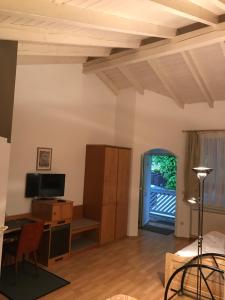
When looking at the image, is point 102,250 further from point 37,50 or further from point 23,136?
point 37,50

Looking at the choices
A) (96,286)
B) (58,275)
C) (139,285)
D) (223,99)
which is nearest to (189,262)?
(139,285)

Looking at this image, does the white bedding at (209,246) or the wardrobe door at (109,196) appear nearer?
the white bedding at (209,246)

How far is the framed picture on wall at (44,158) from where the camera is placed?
484 centimetres

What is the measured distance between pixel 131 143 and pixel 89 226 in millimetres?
2170

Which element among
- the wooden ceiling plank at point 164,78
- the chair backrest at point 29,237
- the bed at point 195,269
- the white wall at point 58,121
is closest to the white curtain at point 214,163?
the wooden ceiling plank at point 164,78

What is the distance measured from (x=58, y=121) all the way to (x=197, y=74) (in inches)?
109

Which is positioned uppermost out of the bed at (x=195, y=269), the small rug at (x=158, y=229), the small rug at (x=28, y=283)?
the bed at (x=195, y=269)

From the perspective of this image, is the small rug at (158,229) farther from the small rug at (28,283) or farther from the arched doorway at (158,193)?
the small rug at (28,283)

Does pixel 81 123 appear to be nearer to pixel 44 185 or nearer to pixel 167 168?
pixel 44 185

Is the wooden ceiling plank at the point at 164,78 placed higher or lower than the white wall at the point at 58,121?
higher

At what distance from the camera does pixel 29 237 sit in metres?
3.72

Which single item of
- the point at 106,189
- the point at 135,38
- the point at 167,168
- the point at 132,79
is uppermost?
the point at 135,38

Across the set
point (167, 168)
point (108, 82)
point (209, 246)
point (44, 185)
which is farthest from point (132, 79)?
point (167, 168)

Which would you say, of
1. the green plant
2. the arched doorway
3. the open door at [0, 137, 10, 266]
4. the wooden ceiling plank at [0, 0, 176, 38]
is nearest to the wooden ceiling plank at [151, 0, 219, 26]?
the wooden ceiling plank at [0, 0, 176, 38]
